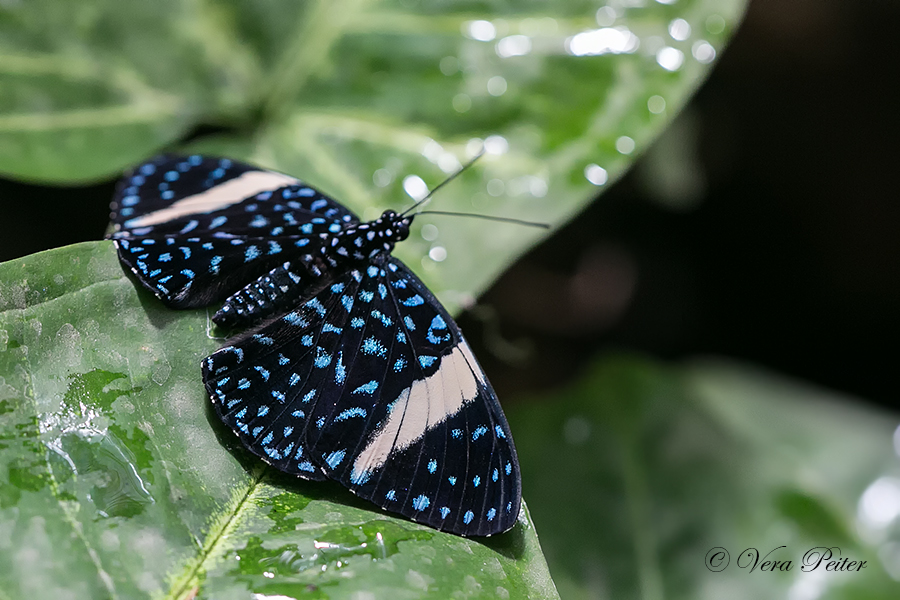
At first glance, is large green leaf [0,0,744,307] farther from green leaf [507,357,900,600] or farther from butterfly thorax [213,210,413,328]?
green leaf [507,357,900,600]

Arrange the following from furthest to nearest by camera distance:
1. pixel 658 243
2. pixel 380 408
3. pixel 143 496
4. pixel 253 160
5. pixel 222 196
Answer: pixel 658 243, pixel 253 160, pixel 222 196, pixel 380 408, pixel 143 496

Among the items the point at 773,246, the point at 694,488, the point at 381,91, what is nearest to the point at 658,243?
the point at 773,246

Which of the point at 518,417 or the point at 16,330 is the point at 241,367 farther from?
the point at 518,417

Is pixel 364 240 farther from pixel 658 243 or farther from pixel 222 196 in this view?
pixel 658 243

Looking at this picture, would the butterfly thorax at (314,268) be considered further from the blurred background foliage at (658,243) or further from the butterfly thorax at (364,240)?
the blurred background foliage at (658,243)

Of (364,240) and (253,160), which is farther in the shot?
Answer: (253,160)

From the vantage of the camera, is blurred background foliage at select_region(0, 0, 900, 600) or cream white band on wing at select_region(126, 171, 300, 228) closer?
cream white band on wing at select_region(126, 171, 300, 228)

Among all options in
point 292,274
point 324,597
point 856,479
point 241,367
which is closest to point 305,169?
point 292,274

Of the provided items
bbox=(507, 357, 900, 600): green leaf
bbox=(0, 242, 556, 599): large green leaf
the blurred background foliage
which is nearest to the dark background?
the blurred background foliage
